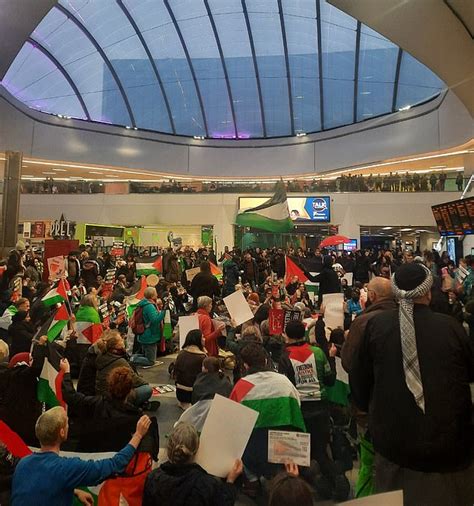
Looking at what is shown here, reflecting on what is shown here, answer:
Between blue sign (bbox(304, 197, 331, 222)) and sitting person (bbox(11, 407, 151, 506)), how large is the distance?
21.9 metres

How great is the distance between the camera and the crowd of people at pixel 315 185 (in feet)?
71.3

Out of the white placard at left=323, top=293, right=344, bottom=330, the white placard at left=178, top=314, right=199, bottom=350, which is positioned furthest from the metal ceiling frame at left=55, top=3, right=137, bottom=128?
the white placard at left=323, top=293, right=344, bottom=330

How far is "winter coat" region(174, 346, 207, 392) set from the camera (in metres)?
5.10

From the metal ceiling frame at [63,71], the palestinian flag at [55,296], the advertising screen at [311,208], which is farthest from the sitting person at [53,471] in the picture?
the metal ceiling frame at [63,71]

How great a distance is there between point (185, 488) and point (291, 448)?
665 millimetres

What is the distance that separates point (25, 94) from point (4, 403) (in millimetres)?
29261

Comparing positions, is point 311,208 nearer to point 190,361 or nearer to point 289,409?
point 190,361

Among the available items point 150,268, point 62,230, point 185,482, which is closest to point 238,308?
point 185,482

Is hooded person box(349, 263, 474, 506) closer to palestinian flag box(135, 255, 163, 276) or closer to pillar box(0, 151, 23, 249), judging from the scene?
palestinian flag box(135, 255, 163, 276)

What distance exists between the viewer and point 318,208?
77.5 ft

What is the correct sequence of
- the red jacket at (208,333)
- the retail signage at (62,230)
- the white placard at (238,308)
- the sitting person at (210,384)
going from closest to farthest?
the sitting person at (210,384) → the white placard at (238,308) → the red jacket at (208,333) → the retail signage at (62,230)

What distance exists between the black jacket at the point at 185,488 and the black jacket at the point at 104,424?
35.0 inches

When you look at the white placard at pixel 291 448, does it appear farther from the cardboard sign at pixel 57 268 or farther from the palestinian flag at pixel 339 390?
the cardboard sign at pixel 57 268

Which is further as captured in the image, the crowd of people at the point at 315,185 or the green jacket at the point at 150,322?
the crowd of people at the point at 315,185
